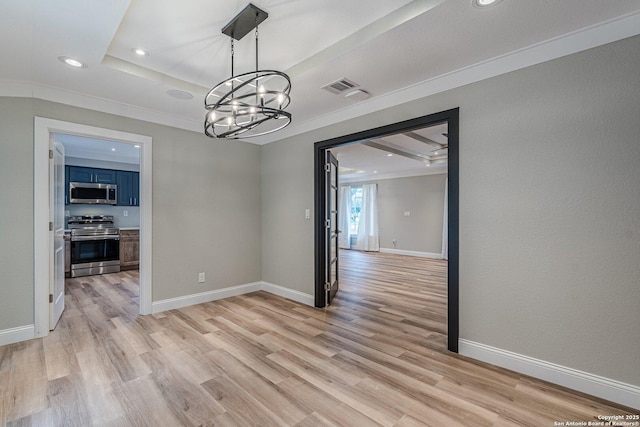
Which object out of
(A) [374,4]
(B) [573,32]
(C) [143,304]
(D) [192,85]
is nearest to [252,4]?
(A) [374,4]

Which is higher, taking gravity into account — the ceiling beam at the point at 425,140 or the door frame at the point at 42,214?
the ceiling beam at the point at 425,140

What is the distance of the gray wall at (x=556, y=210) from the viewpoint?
1893 mm

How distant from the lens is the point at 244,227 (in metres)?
4.55

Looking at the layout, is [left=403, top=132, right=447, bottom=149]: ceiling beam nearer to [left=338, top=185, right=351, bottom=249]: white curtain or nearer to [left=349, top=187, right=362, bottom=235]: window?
[left=349, top=187, right=362, bottom=235]: window

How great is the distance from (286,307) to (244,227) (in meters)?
1.45

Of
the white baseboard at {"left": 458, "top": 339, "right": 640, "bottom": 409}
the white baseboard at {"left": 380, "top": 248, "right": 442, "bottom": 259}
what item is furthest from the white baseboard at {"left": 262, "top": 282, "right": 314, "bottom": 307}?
the white baseboard at {"left": 380, "top": 248, "right": 442, "bottom": 259}

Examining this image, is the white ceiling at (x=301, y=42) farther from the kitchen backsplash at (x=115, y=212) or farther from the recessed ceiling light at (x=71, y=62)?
the kitchen backsplash at (x=115, y=212)

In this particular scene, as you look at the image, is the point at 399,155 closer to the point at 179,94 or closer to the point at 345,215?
the point at 345,215

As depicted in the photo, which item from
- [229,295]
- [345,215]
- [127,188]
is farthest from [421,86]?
[345,215]

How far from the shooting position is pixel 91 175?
20.2ft

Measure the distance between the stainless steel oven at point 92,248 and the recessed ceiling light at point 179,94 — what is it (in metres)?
4.24

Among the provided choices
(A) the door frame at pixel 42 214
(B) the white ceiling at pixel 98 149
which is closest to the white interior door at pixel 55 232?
(A) the door frame at pixel 42 214

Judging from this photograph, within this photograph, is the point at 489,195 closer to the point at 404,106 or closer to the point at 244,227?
the point at 404,106

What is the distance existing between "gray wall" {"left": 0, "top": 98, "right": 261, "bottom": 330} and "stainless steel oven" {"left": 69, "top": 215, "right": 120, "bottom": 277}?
10.4ft
